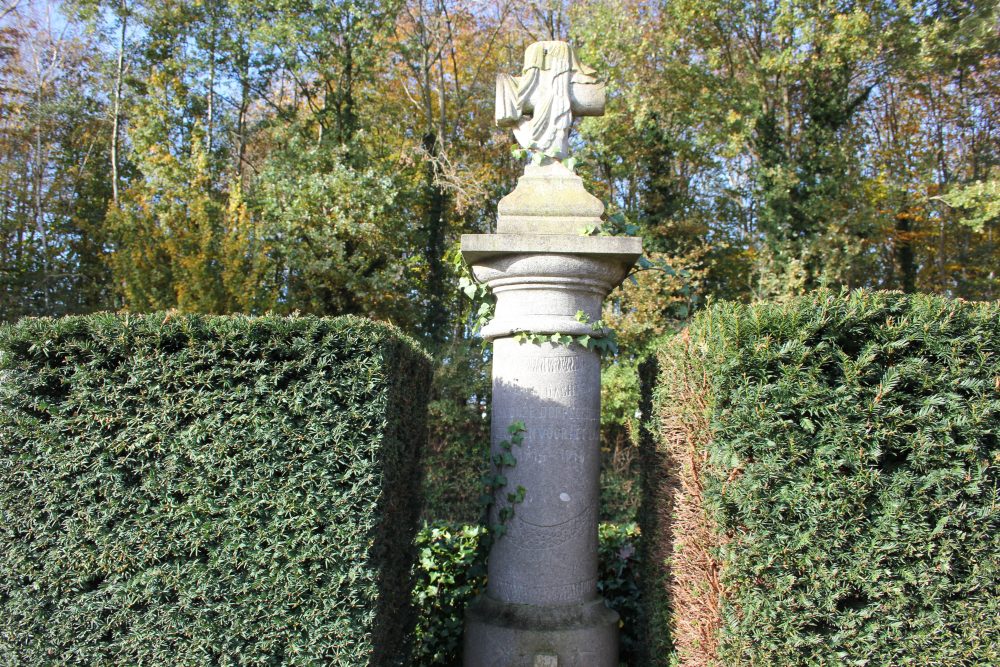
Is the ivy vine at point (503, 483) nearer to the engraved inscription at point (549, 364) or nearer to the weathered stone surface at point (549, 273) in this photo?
the engraved inscription at point (549, 364)

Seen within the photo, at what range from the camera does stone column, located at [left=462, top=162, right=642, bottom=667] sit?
429cm

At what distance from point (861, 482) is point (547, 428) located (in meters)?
1.80

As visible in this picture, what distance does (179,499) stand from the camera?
333 centimetres

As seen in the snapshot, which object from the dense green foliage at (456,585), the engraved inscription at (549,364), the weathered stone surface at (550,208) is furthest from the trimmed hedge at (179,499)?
the weathered stone surface at (550,208)

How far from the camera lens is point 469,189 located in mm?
14891

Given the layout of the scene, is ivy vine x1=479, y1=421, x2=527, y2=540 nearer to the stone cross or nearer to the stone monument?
the stone monument

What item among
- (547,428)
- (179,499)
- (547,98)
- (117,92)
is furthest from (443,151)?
(179,499)

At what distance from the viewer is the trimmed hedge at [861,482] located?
3104 mm

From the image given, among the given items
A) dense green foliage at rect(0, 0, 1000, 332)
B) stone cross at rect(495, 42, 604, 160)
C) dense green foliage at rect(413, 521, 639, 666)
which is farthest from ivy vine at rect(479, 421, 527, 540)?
dense green foliage at rect(0, 0, 1000, 332)

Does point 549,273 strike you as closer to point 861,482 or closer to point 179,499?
point 861,482

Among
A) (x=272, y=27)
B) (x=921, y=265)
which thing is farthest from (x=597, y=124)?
(x=921, y=265)

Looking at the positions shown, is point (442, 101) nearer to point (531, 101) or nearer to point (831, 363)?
point (531, 101)

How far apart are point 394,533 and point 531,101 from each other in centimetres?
286

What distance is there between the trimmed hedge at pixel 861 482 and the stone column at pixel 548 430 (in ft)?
4.16
